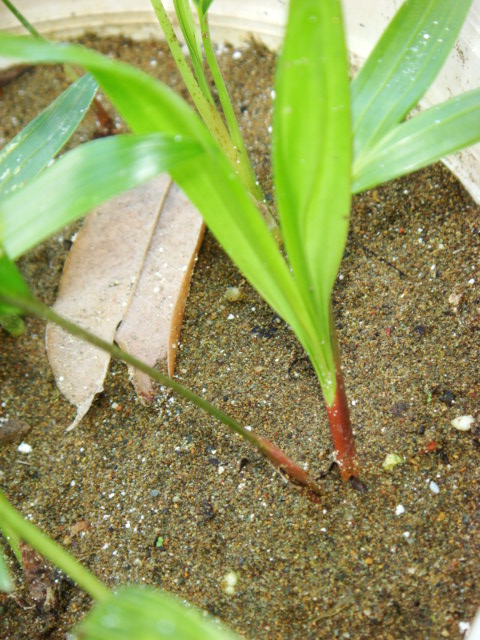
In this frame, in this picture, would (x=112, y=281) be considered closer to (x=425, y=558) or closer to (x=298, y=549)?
(x=298, y=549)

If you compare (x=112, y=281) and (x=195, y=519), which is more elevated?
(x=112, y=281)

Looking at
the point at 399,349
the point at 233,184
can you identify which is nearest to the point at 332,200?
the point at 233,184

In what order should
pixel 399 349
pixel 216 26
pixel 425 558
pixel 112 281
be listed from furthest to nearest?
pixel 216 26 < pixel 112 281 < pixel 399 349 < pixel 425 558

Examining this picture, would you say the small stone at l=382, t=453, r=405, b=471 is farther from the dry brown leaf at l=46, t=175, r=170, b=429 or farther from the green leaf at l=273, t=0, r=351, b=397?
the dry brown leaf at l=46, t=175, r=170, b=429

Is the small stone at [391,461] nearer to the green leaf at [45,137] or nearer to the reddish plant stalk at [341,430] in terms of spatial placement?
the reddish plant stalk at [341,430]

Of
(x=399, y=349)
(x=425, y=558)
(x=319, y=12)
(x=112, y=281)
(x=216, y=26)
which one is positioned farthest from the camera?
(x=216, y=26)

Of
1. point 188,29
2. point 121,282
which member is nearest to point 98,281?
point 121,282

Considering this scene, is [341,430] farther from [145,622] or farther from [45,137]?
[45,137]
